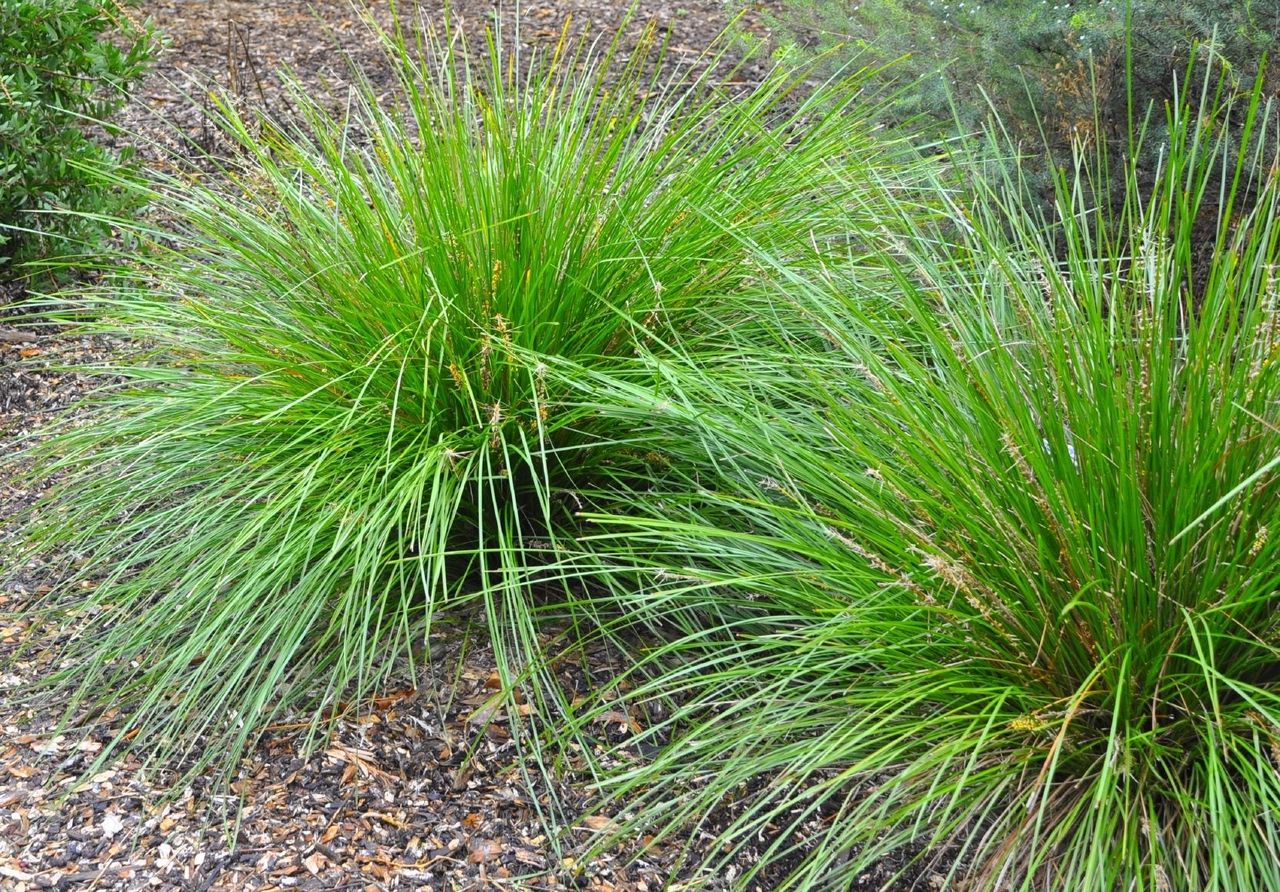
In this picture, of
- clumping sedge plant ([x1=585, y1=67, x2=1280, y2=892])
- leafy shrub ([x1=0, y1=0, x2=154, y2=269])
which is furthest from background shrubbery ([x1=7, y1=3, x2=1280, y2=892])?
leafy shrub ([x1=0, y1=0, x2=154, y2=269])

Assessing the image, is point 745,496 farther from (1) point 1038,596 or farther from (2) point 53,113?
(2) point 53,113

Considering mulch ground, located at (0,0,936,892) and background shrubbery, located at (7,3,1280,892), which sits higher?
background shrubbery, located at (7,3,1280,892)

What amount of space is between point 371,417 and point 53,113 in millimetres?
2327

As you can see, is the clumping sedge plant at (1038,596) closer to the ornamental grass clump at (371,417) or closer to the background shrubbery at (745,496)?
the background shrubbery at (745,496)

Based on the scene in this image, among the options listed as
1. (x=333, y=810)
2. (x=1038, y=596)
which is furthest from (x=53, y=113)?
(x=1038, y=596)

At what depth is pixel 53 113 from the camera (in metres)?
4.42

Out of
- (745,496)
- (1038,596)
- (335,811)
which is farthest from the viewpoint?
(745,496)

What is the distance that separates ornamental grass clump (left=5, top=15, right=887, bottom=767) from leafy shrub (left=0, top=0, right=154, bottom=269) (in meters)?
1.15

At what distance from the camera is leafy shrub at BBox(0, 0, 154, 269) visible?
4168 millimetres

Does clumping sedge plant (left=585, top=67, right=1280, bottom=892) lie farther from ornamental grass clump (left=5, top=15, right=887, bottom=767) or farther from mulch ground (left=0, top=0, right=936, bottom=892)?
ornamental grass clump (left=5, top=15, right=887, bottom=767)

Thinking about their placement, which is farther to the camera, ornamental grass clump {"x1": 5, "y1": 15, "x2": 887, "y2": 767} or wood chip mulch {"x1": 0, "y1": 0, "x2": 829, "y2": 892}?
ornamental grass clump {"x1": 5, "y1": 15, "x2": 887, "y2": 767}

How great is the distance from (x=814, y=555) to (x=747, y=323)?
1.07 meters

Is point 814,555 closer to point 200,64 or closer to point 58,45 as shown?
point 58,45

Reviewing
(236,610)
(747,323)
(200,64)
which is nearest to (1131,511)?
(747,323)
